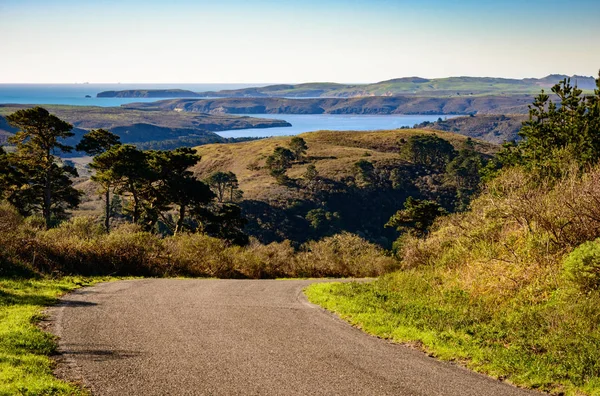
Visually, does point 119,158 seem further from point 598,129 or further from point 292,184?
point 292,184

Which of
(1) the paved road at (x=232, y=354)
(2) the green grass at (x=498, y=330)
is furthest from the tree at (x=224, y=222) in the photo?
(2) the green grass at (x=498, y=330)

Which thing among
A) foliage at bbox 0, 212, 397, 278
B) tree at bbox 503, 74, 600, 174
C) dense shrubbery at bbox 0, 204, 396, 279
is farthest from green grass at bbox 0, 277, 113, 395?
tree at bbox 503, 74, 600, 174

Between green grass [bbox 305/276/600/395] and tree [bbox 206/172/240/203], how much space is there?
75.0 m

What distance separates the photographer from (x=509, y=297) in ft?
43.1

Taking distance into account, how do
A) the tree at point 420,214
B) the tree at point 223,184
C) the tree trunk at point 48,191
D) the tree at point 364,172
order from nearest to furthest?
1. the tree trunk at point 48,191
2. the tree at point 420,214
3. the tree at point 223,184
4. the tree at point 364,172

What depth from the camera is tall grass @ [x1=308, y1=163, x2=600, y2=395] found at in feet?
31.3

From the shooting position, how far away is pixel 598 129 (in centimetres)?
4175

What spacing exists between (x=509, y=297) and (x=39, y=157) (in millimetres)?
39027

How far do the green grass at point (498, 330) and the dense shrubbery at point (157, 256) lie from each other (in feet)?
40.2

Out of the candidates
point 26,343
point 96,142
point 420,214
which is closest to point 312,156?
point 420,214

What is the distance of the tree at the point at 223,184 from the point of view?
89.2 m

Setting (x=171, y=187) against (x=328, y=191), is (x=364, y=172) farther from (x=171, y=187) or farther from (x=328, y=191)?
(x=171, y=187)

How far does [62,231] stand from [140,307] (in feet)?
51.1

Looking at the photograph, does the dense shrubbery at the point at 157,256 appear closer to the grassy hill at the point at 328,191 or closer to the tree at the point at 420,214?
the tree at the point at 420,214
